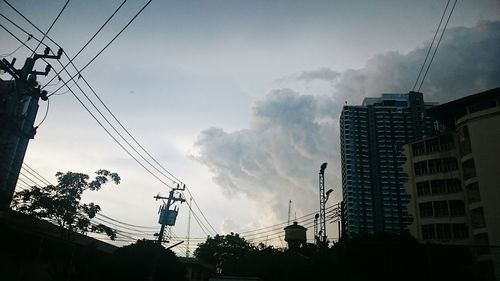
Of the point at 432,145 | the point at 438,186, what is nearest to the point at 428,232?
the point at 438,186

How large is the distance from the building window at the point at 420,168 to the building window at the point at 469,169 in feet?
17.5

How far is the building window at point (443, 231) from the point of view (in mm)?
40469

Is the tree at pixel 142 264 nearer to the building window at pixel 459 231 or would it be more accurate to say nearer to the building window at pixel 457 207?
the building window at pixel 459 231

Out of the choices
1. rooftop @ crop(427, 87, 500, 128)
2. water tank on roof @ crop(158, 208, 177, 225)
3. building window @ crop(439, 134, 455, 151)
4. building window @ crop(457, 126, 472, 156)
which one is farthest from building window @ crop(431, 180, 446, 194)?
water tank on roof @ crop(158, 208, 177, 225)

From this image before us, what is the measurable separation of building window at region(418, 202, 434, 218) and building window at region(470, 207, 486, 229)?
5368 millimetres

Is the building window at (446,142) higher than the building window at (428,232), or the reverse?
the building window at (446,142)

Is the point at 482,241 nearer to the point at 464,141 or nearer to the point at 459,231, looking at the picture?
the point at 459,231

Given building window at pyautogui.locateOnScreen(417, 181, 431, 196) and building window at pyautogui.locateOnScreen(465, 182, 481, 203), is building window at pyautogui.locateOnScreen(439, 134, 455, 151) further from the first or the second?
building window at pyautogui.locateOnScreen(465, 182, 481, 203)

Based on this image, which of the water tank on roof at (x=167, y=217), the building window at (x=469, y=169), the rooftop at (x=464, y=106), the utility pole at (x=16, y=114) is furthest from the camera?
the water tank on roof at (x=167, y=217)

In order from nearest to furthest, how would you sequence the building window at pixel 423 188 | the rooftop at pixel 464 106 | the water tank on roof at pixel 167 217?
the rooftop at pixel 464 106
the water tank on roof at pixel 167 217
the building window at pixel 423 188

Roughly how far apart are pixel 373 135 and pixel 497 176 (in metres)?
49.6

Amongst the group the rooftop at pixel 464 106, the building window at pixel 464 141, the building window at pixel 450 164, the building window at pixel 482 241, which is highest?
the rooftop at pixel 464 106

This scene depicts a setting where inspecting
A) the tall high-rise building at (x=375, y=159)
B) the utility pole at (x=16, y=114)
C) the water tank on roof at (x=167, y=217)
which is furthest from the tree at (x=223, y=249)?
the utility pole at (x=16, y=114)

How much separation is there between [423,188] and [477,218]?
791 cm
